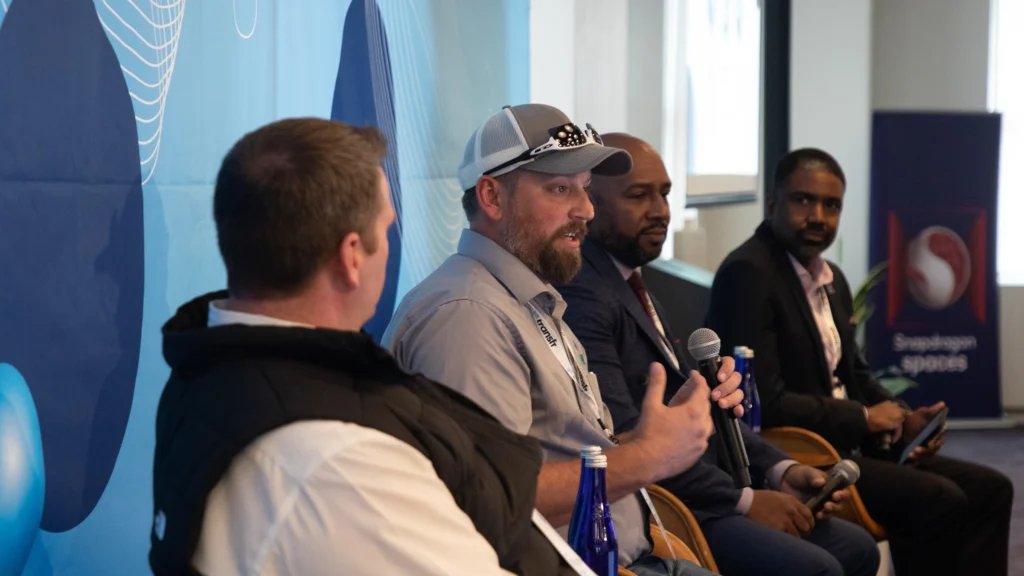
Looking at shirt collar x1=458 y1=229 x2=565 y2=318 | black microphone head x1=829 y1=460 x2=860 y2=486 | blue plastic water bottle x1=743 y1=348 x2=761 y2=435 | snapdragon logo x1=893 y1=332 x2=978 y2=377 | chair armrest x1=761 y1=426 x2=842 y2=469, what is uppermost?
shirt collar x1=458 y1=229 x2=565 y2=318

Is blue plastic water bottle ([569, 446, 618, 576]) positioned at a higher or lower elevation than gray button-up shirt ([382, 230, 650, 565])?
lower

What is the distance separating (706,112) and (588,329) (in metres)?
4.14

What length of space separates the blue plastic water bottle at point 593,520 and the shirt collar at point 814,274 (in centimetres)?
199

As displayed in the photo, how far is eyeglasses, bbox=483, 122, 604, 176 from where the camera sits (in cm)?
215

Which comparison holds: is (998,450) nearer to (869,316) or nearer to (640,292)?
(869,316)

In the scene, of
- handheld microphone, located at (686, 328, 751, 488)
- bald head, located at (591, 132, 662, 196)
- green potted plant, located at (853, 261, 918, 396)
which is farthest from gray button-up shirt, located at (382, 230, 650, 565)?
green potted plant, located at (853, 261, 918, 396)

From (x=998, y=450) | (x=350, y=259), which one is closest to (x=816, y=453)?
(x=350, y=259)

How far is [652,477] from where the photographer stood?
1.83 meters

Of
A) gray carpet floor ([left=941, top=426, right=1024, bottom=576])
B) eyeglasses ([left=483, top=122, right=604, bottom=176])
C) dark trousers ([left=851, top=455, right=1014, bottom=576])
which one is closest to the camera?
eyeglasses ([left=483, top=122, right=604, bottom=176])

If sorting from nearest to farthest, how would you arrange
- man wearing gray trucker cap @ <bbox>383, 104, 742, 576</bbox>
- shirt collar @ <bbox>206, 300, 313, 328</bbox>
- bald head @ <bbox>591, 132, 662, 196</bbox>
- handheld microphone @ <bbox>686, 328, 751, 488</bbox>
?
shirt collar @ <bbox>206, 300, 313, 328</bbox> < man wearing gray trucker cap @ <bbox>383, 104, 742, 576</bbox> < handheld microphone @ <bbox>686, 328, 751, 488</bbox> < bald head @ <bbox>591, 132, 662, 196</bbox>

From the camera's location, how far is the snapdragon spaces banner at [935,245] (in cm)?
721

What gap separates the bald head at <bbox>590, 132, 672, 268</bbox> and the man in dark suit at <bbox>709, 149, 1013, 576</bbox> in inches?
19.7

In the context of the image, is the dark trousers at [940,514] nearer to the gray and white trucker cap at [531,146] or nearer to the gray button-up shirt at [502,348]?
the gray button-up shirt at [502,348]

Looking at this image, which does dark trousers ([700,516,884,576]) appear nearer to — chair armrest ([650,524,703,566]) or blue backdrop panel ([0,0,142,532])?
chair armrest ([650,524,703,566])
